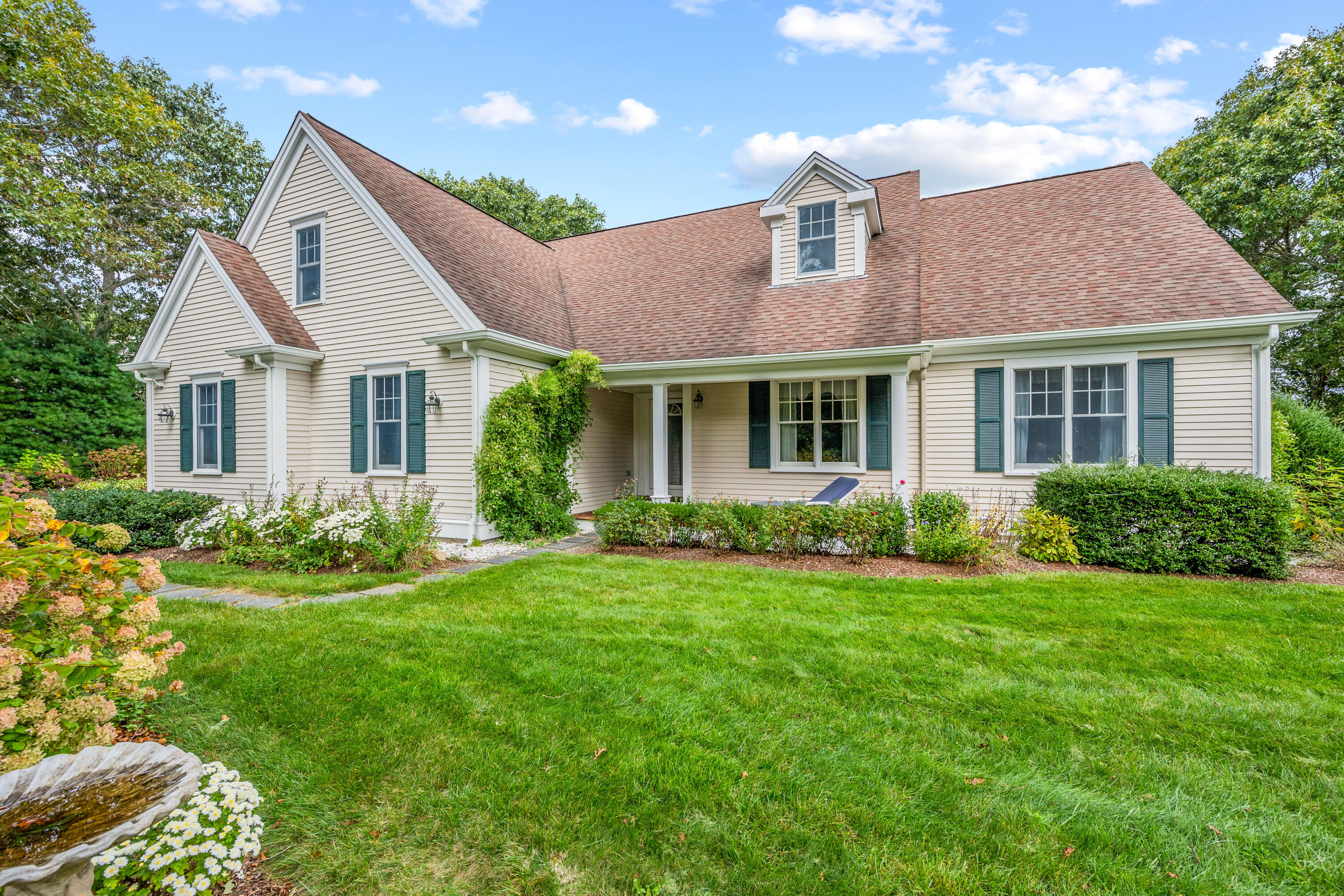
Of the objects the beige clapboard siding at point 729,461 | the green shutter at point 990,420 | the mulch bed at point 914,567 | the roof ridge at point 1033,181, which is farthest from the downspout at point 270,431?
the roof ridge at point 1033,181

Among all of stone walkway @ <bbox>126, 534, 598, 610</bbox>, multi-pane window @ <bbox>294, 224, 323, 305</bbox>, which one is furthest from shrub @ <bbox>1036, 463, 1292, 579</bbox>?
multi-pane window @ <bbox>294, 224, 323, 305</bbox>

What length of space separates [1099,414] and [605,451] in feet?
29.3

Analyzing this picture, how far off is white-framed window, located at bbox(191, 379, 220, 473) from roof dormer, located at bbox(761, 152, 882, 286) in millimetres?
11107

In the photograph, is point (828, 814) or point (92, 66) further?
point (92, 66)

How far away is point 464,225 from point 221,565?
301 inches

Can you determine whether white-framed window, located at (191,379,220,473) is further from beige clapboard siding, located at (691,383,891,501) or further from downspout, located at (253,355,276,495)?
beige clapboard siding, located at (691,383,891,501)

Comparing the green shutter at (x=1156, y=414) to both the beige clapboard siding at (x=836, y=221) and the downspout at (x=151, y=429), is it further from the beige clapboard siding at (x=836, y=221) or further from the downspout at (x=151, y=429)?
the downspout at (x=151, y=429)

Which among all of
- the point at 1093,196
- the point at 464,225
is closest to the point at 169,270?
the point at 464,225

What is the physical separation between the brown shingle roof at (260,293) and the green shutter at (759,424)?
815cm

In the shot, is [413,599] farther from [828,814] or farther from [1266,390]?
[1266,390]

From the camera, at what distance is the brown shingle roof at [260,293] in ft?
32.7

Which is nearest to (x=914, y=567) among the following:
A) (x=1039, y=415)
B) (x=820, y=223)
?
(x=1039, y=415)

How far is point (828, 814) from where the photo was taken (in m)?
2.39

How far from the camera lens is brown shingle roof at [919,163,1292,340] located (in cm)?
848
